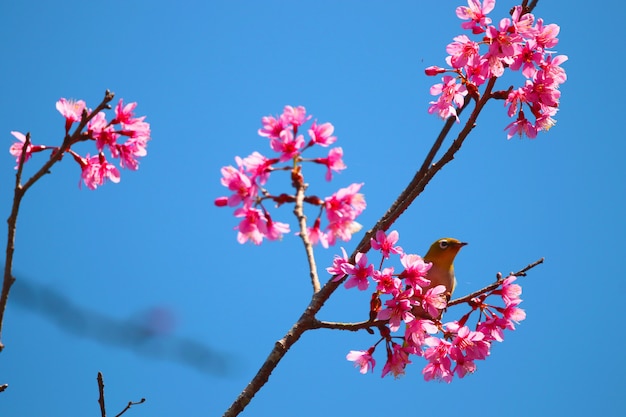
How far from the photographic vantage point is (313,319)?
288 cm

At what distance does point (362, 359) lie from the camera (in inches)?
135

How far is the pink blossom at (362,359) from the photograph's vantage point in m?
3.43

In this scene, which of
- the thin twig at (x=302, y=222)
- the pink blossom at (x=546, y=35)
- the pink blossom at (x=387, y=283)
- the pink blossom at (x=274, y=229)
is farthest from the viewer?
the pink blossom at (x=546, y=35)

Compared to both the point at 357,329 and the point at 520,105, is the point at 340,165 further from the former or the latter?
the point at 520,105

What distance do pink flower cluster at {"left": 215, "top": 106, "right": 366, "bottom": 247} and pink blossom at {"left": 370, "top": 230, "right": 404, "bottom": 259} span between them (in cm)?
10

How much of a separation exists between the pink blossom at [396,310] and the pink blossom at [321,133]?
749 mm

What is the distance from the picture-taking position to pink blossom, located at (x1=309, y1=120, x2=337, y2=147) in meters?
2.89

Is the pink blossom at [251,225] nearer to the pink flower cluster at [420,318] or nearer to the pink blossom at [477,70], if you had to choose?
the pink flower cluster at [420,318]

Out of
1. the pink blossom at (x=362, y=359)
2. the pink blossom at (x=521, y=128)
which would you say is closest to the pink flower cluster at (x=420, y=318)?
the pink blossom at (x=362, y=359)

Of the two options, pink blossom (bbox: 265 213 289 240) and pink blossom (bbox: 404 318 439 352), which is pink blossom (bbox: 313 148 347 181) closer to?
pink blossom (bbox: 265 213 289 240)

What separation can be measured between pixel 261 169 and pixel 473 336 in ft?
4.34

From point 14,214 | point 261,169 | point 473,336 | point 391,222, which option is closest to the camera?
point 14,214

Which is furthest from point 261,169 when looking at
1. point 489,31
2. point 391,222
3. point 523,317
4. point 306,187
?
point 523,317

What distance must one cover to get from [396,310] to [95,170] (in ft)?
5.34
